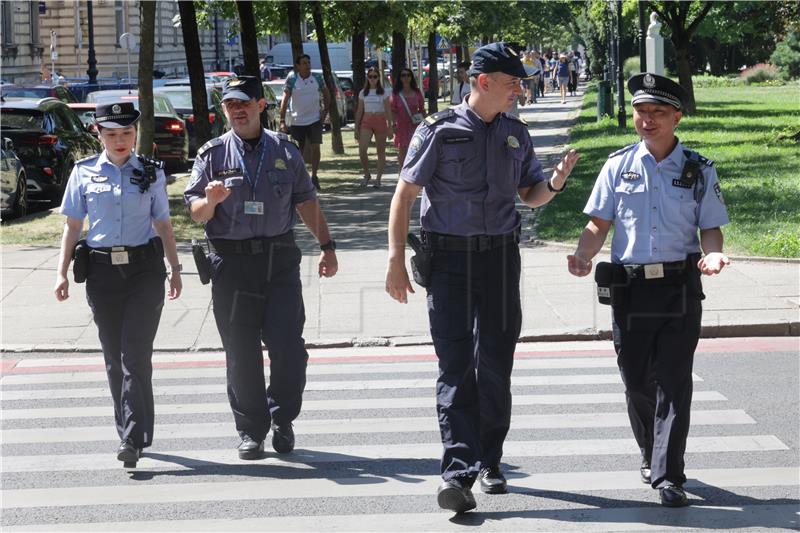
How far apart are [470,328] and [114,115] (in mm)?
2234

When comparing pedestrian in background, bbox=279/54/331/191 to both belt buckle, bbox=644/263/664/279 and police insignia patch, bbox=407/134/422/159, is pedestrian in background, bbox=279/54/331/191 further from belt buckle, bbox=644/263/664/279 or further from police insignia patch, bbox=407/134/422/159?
belt buckle, bbox=644/263/664/279

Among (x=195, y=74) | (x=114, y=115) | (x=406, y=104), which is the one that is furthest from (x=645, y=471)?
(x=195, y=74)

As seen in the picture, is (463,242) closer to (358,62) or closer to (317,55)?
(358,62)

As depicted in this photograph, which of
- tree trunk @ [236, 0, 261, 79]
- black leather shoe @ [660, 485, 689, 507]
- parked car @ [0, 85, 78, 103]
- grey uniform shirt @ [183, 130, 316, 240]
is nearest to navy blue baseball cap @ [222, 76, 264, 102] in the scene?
grey uniform shirt @ [183, 130, 316, 240]

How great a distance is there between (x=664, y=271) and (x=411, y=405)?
2.80m

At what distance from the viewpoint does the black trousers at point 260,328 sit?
7.07 metres

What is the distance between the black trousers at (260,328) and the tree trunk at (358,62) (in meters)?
28.0

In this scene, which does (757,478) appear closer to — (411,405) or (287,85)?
(411,405)

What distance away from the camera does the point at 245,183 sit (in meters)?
7.00

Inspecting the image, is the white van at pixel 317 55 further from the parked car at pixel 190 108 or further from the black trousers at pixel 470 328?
the black trousers at pixel 470 328

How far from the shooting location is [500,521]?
6.02 metres

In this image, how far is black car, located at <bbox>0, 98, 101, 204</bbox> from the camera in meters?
21.0

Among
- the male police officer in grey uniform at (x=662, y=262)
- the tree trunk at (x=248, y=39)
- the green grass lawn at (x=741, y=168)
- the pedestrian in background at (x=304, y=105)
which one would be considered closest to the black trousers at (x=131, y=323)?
the male police officer in grey uniform at (x=662, y=262)

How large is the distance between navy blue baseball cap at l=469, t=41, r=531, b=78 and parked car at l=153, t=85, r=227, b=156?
21044mm
